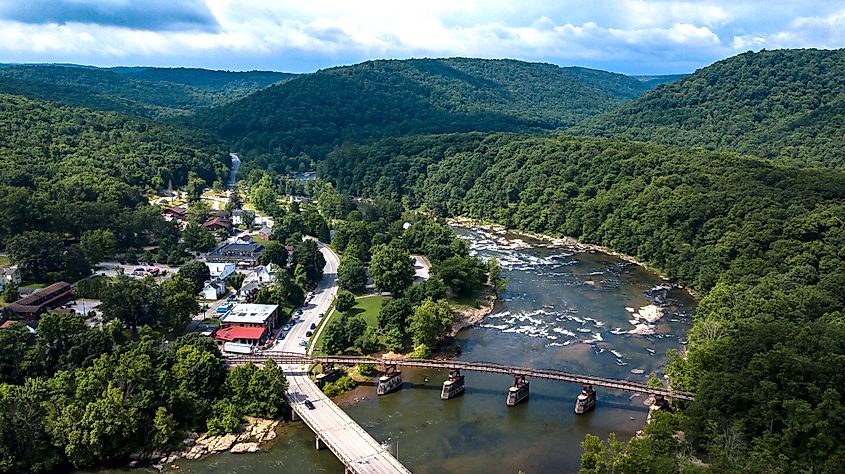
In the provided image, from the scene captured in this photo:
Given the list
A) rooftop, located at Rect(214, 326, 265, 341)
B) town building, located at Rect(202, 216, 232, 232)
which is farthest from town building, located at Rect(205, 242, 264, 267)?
rooftop, located at Rect(214, 326, 265, 341)

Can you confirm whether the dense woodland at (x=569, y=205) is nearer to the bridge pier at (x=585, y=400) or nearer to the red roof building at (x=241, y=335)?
the red roof building at (x=241, y=335)

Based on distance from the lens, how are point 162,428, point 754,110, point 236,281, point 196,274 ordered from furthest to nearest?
1. point 754,110
2. point 236,281
3. point 196,274
4. point 162,428

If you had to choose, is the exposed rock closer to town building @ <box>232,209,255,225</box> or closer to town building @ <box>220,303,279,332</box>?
town building @ <box>220,303,279,332</box>

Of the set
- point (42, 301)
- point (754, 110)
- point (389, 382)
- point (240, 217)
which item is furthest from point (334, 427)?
point (754, 110)

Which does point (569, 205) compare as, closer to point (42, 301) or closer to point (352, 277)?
point (352, 277)

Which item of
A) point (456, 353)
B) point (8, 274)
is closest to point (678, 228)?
point (456, 353)

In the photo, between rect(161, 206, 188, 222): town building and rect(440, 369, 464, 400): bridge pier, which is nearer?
rect(440, 369, 464, 400): bridge pier
